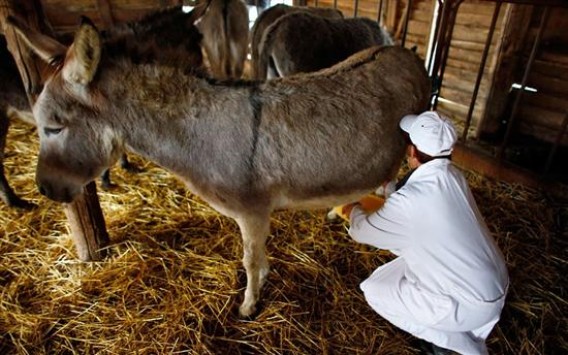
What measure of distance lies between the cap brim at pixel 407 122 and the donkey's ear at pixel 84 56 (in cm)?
156

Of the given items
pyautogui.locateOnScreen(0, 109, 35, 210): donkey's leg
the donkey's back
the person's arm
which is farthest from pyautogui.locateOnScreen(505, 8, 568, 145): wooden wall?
pyautogui.locateOnScreen(0, 109, 35, 210): donkey's leg

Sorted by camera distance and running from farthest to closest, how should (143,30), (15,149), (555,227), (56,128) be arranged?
(15,149) < (555,227) < (143,30) < (56,128)

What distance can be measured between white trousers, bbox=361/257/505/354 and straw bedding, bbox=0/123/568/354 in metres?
0.29

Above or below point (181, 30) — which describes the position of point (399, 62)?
below

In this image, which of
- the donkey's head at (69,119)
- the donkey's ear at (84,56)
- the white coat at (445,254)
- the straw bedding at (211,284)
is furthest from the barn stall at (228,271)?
the donkey's ear at (84,56)

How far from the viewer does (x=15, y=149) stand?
4273 mm

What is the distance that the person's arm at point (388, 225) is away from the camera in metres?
1.78

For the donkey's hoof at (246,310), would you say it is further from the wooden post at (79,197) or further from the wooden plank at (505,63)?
the wooden plank at (505,63)

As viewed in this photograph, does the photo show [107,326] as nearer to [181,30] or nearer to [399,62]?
[181,30]

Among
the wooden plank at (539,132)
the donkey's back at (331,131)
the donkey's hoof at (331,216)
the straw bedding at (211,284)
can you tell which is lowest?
the straw bedding at (211,284)

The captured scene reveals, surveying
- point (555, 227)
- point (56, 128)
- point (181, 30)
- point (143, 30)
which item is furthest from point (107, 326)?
point (555, 227)

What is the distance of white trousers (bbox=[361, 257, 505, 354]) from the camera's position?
178 centimetres

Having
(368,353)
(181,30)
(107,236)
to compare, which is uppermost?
(181,30)

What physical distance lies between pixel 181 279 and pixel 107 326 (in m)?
0.54
